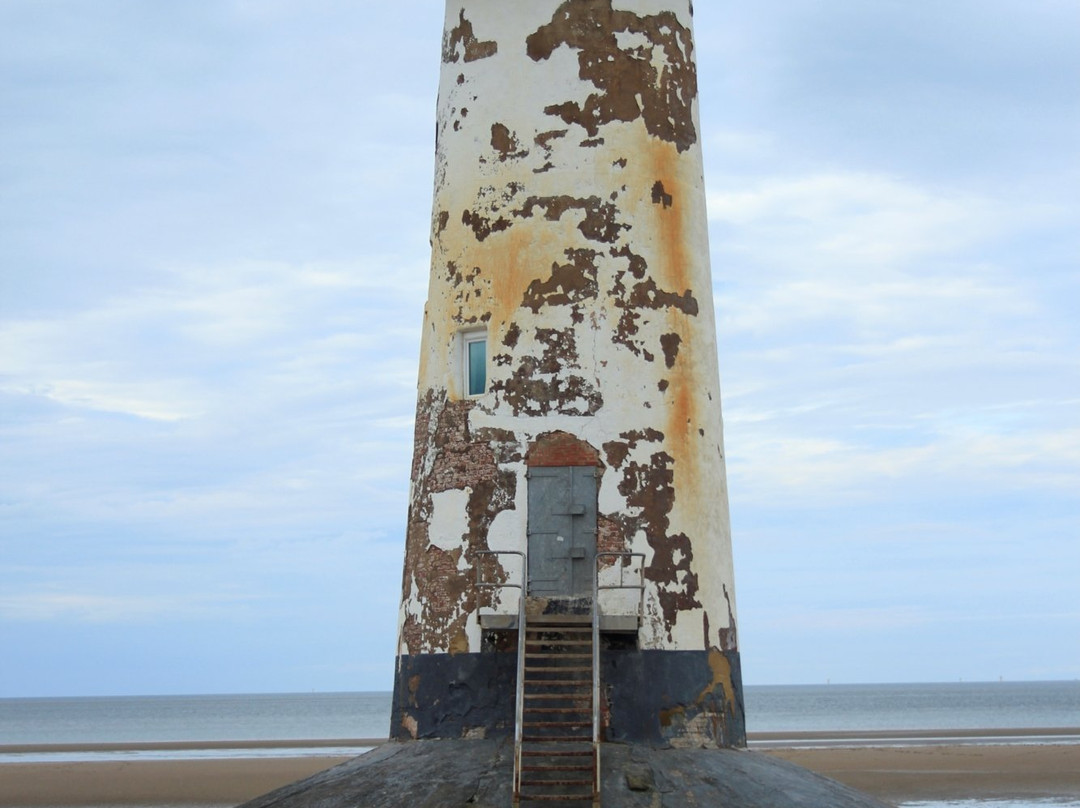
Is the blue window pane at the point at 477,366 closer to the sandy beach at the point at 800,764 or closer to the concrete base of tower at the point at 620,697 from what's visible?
the concrete base of tower at the point at 620,697

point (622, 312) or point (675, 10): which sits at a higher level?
point (675, 10)

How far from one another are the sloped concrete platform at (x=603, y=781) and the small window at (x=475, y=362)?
3.19 metres

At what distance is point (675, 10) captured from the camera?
13773 mm

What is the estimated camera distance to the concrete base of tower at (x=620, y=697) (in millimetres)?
11727

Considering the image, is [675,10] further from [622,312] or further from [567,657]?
[567,657]

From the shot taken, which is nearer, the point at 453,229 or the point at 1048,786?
the point at 453,229

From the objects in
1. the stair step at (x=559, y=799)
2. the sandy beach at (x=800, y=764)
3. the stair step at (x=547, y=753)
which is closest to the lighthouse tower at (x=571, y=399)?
the stair step at (x=547, y=753)

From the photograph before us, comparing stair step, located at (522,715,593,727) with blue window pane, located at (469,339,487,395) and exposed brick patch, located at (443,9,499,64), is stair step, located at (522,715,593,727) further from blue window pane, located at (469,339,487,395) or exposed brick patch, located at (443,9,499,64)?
exposed brick patch, located at (443,9,499,64)

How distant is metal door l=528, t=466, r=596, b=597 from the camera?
39.7 ft

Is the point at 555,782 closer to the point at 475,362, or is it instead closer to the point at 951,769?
the point at 475,362

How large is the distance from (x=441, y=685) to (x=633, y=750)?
1835 mm

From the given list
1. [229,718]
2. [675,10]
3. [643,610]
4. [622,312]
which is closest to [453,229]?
[622,312]

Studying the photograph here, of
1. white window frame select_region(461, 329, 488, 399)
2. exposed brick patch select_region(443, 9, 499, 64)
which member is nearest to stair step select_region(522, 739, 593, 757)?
white window frame select_region(461, 329, 488, 399)

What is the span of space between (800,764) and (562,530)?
633 inches
